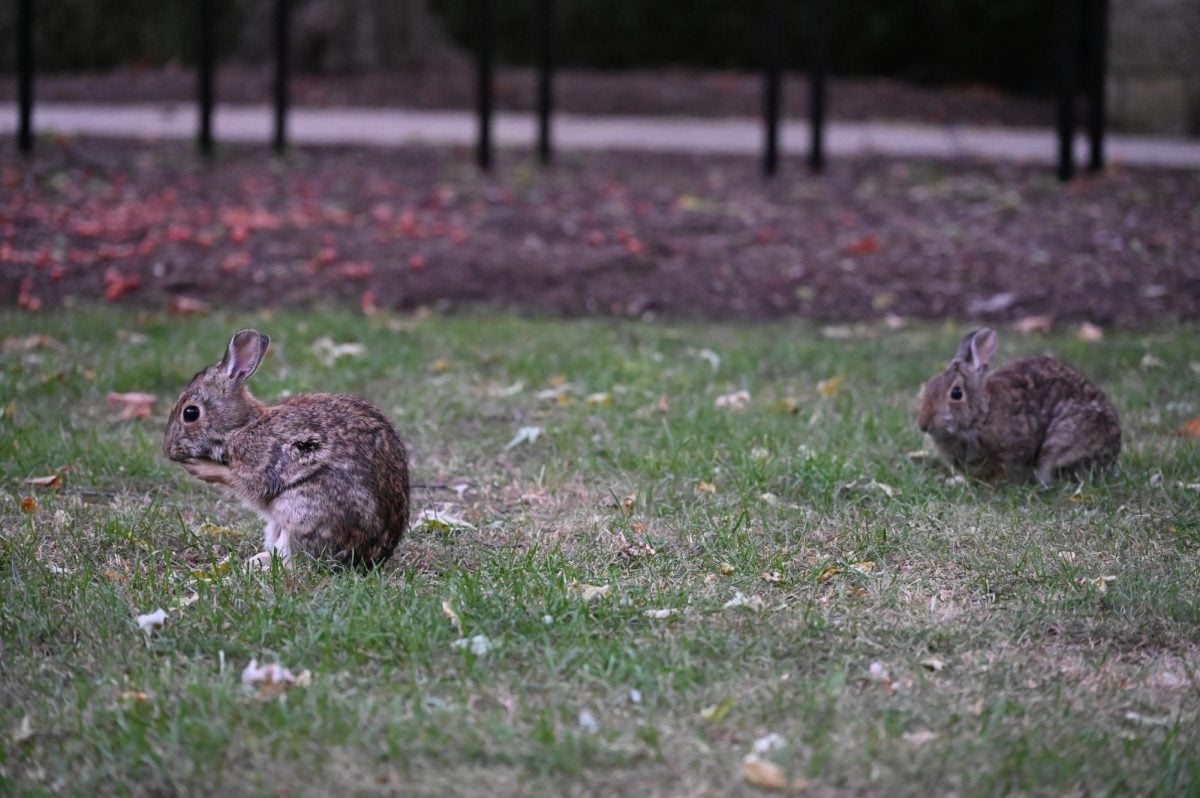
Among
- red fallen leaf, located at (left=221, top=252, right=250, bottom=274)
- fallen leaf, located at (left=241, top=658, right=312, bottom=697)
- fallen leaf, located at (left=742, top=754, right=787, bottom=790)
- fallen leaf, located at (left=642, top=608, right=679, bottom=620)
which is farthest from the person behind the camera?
red fallen leaf, located at (left=221, top=252, right=250, bottom=274)

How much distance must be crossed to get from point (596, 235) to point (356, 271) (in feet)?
6.69

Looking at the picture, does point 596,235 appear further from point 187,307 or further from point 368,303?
point 187,307

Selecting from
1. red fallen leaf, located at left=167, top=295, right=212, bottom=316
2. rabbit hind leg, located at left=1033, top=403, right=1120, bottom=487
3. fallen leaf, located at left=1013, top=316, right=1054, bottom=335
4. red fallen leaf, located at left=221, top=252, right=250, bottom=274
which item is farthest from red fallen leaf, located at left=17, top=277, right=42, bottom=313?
rabbit hind leg, located at left=1033, top=403, right=1120, bottom=487

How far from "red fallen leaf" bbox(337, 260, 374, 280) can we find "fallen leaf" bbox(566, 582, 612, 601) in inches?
235

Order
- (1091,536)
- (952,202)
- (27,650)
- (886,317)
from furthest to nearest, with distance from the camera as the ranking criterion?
1. (952,202)
2. (886,317)
3. (1091,536)
4. (27,650)

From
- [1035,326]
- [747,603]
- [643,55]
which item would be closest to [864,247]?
[1035,326]

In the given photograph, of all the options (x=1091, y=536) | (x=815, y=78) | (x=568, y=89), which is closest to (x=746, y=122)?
(x=568, y=89)

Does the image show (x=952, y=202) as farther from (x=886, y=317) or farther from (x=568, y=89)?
(x=568, y=89)

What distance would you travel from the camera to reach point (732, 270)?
10.9 m

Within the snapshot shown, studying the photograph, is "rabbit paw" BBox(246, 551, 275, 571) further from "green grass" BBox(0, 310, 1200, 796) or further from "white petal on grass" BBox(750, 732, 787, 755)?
"white petal on grass" BBox(750, 732, 787, 755)

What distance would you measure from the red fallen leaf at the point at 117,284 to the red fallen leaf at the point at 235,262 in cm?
63

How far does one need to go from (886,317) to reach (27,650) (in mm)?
6825

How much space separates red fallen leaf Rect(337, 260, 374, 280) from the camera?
10.6m

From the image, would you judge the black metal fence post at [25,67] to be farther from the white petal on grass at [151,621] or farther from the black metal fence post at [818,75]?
the white petal on grass at [151,621]
